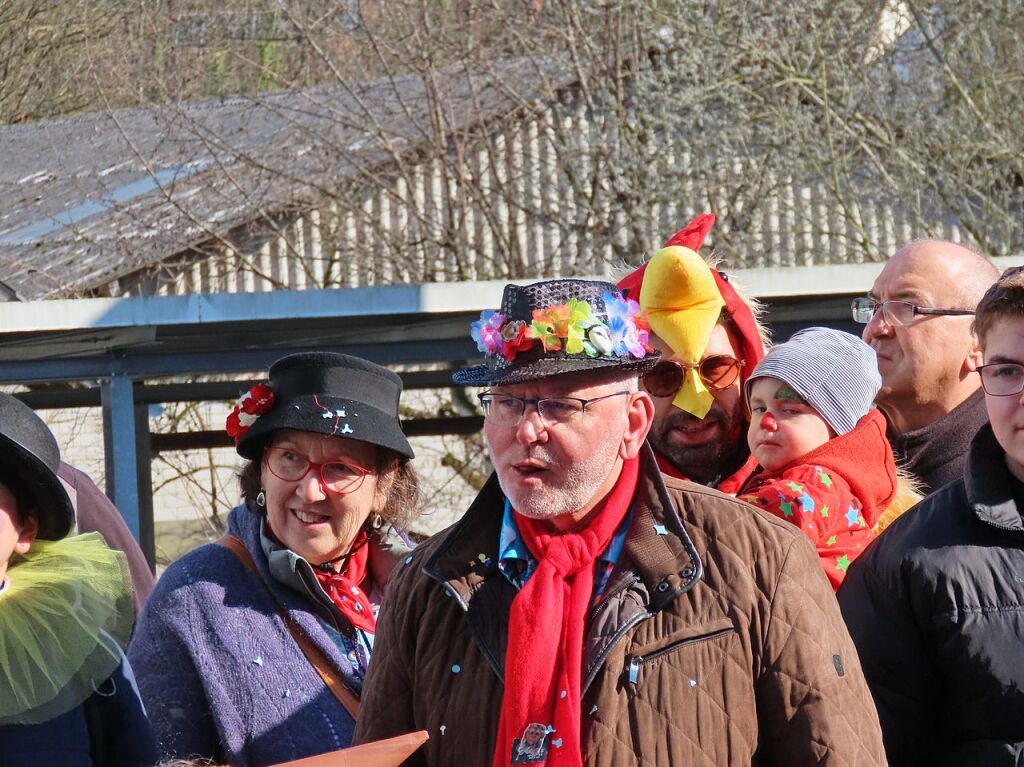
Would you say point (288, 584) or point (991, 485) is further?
point (288, 584)

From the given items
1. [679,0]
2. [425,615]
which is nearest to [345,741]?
[425,615]

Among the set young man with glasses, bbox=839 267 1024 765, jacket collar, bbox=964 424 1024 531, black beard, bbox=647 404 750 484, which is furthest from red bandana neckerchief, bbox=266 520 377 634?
jacket collar, bbox=964 424 1024 531

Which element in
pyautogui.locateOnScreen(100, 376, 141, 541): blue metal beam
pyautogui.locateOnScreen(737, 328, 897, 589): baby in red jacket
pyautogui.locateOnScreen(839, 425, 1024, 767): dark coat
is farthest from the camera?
pyautogui.locateOnScreen(100, 376, 141, 541): blue metal beam

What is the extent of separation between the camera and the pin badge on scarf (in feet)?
6.97

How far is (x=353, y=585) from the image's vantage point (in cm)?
306

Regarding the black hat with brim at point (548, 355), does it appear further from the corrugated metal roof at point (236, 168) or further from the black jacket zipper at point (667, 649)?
the corrugated metal roof at point (236, 168)

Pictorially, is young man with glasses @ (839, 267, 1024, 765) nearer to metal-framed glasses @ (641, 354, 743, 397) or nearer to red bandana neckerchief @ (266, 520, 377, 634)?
metal-framed glasses @ (641, 354, 743, 397)

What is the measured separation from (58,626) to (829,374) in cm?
173

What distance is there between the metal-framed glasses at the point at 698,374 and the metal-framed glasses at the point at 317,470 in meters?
0.73

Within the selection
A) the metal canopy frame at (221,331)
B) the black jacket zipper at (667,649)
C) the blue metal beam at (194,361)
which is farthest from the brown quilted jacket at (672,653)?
the blue metal beam at (194,361)

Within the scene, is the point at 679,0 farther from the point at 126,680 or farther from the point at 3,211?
the point at 126,680

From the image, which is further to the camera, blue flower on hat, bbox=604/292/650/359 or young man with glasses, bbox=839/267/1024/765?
blue flower on hat, bbox=604/292/650/359

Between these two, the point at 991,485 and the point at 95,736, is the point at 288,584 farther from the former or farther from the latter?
the point at 991,485

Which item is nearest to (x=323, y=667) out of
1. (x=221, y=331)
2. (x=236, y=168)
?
(x=221, y=331)
